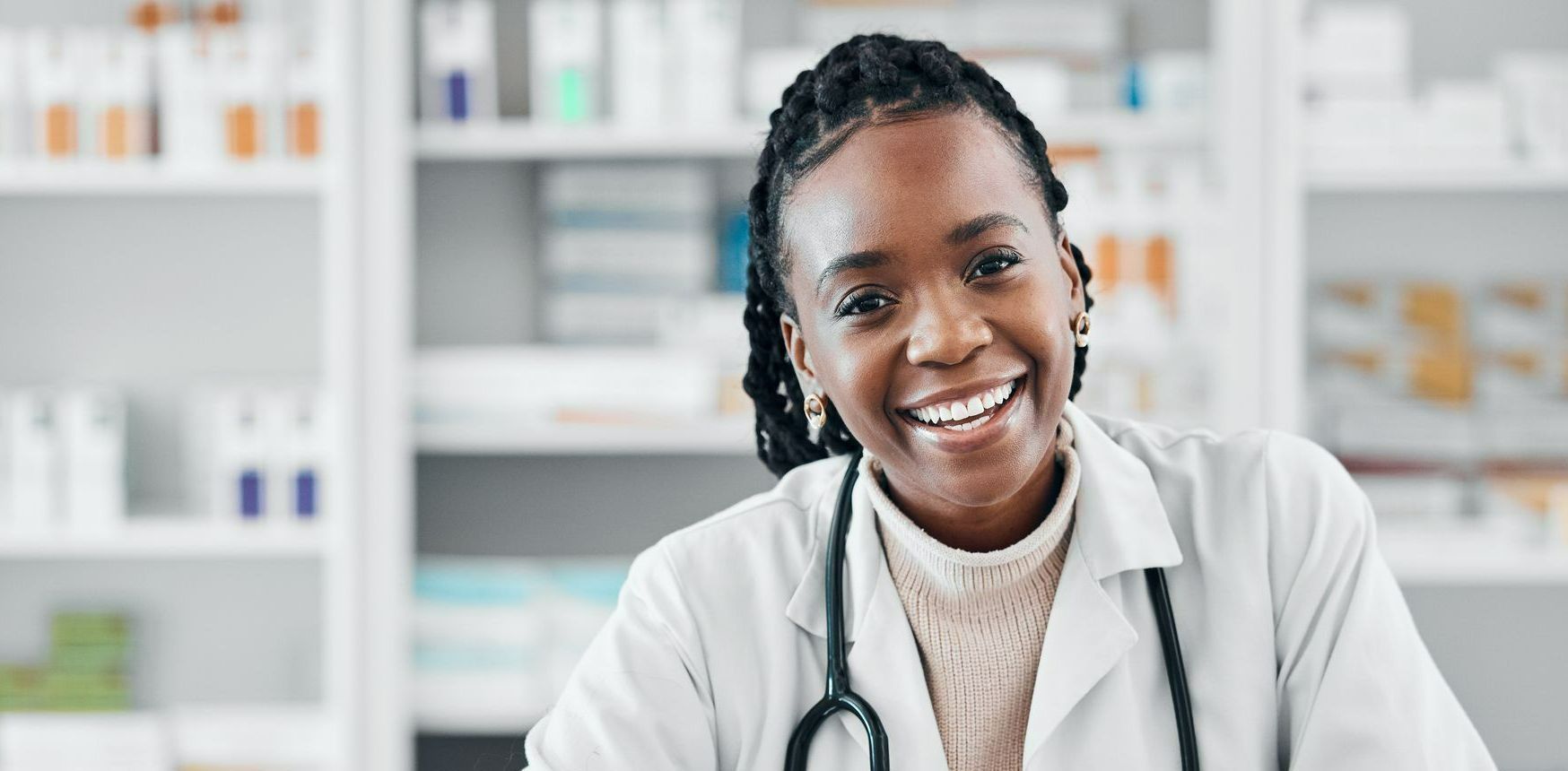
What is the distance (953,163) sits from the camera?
98cm

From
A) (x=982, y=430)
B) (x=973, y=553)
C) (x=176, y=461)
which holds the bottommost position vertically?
(x=176, y=461)

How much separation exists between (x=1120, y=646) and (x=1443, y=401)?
59.8 inches

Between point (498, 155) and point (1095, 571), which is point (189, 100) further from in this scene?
point (1095, 571)

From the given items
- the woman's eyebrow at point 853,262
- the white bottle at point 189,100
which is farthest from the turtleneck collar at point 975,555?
the white bottle at point 189,100

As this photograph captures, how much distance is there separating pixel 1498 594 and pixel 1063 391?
1952mm

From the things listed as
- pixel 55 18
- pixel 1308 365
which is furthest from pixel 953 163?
pixel 55 18

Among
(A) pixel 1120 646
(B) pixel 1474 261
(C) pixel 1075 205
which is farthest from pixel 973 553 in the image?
(B) pixel 1474 261

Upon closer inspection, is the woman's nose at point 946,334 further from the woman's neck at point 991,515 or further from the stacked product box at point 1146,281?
the stacked product box at point 1146,281

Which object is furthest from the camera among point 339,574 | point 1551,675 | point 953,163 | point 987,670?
point 1551,675

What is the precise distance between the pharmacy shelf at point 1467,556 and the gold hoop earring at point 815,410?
1.42 metres

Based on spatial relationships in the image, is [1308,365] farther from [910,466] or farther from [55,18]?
[55,18]

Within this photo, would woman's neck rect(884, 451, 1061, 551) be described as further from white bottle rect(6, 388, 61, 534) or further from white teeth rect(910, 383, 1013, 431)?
white bottle rect(6, 388, 61, 534)

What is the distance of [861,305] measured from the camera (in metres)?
1.01

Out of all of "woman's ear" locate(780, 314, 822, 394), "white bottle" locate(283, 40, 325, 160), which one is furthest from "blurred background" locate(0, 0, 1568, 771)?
"woman's ear" locate(780, 314, 822, 394)
